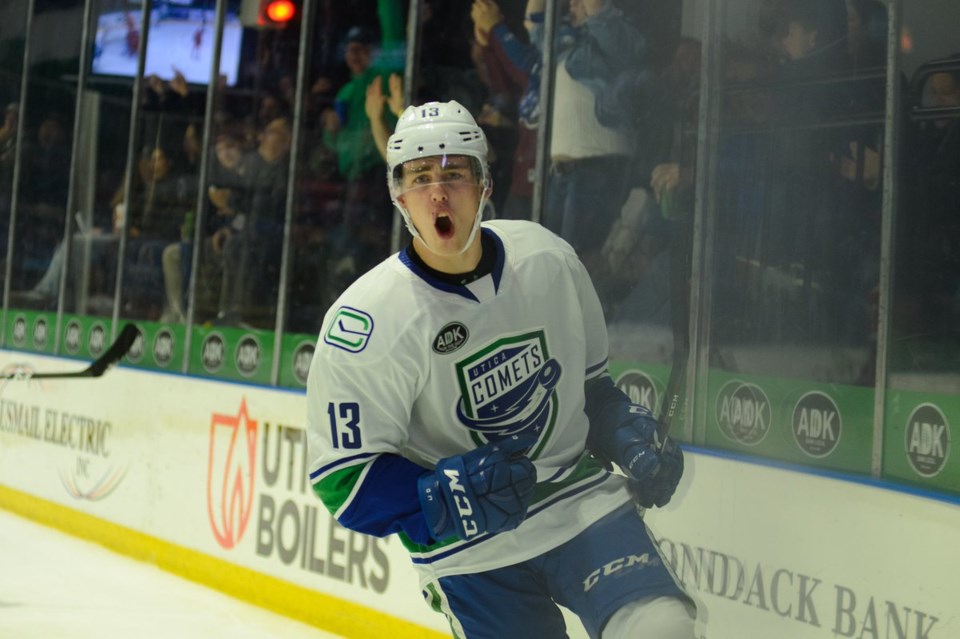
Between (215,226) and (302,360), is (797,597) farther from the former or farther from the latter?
(215,226)

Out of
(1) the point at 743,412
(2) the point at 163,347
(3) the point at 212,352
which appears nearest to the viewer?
(1) the point at 743,412

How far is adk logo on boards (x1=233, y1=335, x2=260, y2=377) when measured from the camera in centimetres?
→ 461

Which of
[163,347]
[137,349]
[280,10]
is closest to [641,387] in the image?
[280,10]

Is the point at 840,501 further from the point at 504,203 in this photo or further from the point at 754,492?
the point at 504,203

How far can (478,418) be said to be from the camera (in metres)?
2.26

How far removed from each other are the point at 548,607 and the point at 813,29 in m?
1.26

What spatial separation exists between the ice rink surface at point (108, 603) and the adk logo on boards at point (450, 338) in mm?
2062

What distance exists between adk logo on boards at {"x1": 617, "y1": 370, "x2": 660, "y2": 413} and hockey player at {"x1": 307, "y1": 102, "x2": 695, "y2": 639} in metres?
0.70

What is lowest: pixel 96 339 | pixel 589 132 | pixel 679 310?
pixel 96 339

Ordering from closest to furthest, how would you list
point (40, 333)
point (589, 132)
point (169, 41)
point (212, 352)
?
point (589, 132) → point (212, 352) → point (169, 41) → point (40, 333)

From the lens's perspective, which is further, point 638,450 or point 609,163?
point 609,163

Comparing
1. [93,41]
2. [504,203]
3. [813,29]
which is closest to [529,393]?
[813,29]

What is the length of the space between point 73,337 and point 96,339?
0.22 metres

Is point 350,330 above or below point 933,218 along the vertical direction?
below
